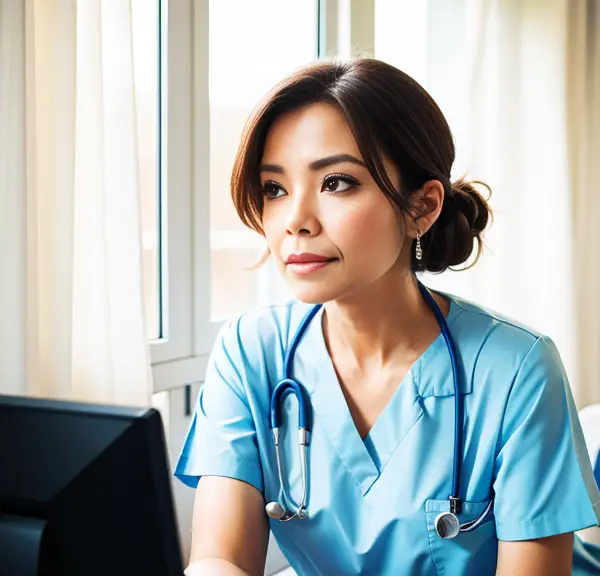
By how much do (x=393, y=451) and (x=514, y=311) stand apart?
Answer: 143cm

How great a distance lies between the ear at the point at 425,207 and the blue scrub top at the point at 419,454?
162 millimetres

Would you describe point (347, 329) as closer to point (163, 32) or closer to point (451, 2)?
point (163, 32)

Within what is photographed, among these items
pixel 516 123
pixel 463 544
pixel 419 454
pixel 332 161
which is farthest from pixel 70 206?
pixel 516 123

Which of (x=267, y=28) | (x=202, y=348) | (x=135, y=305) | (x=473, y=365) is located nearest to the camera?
(x=473, y=365)

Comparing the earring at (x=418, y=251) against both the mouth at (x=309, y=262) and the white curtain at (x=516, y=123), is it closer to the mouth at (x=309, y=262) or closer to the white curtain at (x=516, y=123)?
the mouth at (x=309, y=262)

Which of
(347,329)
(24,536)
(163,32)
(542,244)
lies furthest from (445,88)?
(24,536)

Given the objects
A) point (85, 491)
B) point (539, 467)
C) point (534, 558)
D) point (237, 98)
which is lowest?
point (534, 558)

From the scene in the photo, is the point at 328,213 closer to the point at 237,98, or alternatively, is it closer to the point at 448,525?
the point at 448,525

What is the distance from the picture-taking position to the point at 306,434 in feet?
Result: 3.74

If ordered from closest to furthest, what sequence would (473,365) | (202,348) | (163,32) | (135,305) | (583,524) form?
(583,524), (473,365), (135,305), (163,32), (202,348)

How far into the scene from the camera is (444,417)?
1.12m

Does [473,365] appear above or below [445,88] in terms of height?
below

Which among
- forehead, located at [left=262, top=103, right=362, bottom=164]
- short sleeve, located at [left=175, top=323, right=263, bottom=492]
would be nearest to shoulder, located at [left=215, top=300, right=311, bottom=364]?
short sleeve, located at [left=175, top=323, right=263, bottom=492]

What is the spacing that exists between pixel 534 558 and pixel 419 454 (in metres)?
0.20
